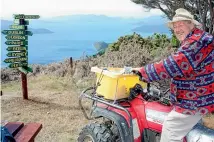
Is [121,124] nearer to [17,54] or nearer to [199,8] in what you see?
[17,54]

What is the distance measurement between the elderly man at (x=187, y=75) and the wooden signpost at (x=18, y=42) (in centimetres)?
478

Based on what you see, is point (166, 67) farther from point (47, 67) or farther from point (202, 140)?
point (47, 67)

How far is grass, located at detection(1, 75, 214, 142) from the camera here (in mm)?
5922

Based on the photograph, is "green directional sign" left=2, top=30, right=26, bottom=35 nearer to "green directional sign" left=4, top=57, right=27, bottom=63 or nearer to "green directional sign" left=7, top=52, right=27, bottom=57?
"green directional sign" left=7, top=52, right=27, bottom=57

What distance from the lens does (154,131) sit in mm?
3643

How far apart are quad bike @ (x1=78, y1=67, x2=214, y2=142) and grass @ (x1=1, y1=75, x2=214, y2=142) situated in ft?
5.52

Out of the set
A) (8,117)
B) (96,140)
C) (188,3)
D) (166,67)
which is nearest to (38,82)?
(8,117)

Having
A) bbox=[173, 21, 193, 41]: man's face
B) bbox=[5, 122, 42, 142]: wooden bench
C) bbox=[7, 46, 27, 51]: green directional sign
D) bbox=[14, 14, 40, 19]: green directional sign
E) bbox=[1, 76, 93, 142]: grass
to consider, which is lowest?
bbox=[1, 76, 93, 142]: grass

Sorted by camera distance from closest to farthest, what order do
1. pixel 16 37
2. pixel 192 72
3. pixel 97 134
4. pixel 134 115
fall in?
1. pixel 192 72
2. pixel 134 115
3. pixel 97 134
4. pixel 16 37

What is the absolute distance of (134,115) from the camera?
3738mm

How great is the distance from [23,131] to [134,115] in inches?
48.4

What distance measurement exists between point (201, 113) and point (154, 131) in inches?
23.2

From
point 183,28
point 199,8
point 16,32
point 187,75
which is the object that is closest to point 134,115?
point 187,75

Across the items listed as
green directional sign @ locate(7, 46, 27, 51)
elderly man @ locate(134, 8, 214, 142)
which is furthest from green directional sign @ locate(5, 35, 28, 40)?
elderly man @ locate(134, 8, 214, 142)
